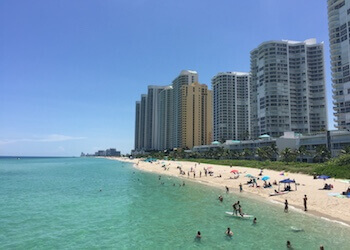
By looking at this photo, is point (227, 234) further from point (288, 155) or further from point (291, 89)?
point (291, 89)

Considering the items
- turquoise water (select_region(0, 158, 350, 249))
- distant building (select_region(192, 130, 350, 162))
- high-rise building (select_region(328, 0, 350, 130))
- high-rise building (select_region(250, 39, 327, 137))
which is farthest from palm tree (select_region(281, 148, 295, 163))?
high-rise building (select_region(250, 39, 327, 137))

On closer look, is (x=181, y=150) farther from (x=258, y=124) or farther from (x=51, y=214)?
(x=51, y=214)

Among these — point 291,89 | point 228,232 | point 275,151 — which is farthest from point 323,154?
point 291,89

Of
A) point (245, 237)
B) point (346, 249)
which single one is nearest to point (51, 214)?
point (245, 237)

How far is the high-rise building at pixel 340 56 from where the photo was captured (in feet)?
309

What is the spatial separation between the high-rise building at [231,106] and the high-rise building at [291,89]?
4143 cm

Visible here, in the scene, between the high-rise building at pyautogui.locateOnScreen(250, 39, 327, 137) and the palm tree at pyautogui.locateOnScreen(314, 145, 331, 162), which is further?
the high-rise building at pyautogui.locateOnScreen(250, 39, 327, 137)

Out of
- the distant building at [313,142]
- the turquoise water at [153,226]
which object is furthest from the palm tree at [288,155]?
the turquoise water at [153,226]

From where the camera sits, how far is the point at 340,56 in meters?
98.2

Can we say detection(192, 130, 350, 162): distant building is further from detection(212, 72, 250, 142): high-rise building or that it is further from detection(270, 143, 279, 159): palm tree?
detection(212, 72, 250, 142): high-rise building

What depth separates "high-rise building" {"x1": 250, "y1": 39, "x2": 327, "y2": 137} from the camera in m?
140

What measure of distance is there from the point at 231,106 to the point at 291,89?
52.2 metres

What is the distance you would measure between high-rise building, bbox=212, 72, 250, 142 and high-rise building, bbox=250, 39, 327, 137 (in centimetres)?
4143

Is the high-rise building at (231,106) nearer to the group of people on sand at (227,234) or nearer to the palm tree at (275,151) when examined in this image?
the palm tree at (275,151)
